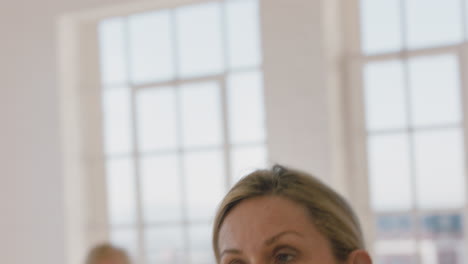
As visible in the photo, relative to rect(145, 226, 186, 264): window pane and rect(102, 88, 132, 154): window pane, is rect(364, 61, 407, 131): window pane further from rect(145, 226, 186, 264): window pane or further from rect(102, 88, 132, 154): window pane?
rect(102, 88, 132, 154): window pane

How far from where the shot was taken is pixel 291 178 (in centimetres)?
123

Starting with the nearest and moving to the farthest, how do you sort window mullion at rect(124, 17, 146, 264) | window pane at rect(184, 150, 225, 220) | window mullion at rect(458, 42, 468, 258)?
window mullion at rect(458, 42, 468, 258), window pane at rect(184, 150, 225, 220), window mullion at rect(124, 17, 146, 264)

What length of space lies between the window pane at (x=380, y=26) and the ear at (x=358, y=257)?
3509 mm

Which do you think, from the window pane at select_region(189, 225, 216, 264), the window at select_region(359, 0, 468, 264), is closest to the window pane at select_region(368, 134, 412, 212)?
the window at select_region(359, 0, 468, 264)

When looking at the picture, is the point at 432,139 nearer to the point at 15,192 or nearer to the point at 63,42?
the point at 63,42

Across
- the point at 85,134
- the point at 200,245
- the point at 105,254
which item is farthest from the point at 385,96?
the point at 85,134

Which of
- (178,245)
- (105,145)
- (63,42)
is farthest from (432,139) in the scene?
(63,42)

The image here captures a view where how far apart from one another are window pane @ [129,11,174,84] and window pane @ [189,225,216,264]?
1.22 m

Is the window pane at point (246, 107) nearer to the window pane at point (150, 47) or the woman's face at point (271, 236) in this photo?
the window pane at point (150, 47)

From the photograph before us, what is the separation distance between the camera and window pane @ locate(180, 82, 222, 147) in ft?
16.9

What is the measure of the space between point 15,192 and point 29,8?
5.04ft

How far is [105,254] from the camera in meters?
3.41

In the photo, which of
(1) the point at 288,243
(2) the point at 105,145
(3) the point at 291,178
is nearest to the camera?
(1) the point at 288,243

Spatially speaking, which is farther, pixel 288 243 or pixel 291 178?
pixel 291 178
